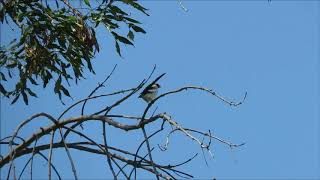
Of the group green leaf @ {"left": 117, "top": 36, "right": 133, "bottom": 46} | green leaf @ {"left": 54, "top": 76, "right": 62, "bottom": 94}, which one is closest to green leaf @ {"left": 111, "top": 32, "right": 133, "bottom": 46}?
green leaf @ {"left": 117, "top": 36, "right": 133, "bottom": 46}

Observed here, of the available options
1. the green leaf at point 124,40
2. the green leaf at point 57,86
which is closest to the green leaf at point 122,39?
the green leaf at point 124,40

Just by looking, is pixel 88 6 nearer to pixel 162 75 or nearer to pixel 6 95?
pixel 6 95

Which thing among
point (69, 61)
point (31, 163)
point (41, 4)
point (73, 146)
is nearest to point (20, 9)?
point (41, 4)

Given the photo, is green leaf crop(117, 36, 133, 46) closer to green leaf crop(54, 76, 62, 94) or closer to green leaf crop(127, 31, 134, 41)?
green leaf crop(127, 31, 134, 41)

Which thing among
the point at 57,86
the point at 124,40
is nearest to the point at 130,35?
the point at 124,40

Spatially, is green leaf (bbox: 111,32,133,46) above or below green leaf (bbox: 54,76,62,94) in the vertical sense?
above

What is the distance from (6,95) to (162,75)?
276 centimetres

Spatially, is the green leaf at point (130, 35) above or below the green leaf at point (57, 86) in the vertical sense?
above

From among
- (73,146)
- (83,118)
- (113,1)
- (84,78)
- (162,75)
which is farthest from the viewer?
(84,78)

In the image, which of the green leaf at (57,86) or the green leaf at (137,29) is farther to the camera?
the green leaf at (57,86)

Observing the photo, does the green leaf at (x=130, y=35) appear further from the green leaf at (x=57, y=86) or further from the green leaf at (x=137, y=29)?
the green leaf at (x=57, y=86)

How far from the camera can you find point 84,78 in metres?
4.69

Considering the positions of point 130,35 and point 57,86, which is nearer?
point 130,35

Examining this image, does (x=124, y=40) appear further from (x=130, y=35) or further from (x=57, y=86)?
(x=57, y=86)
